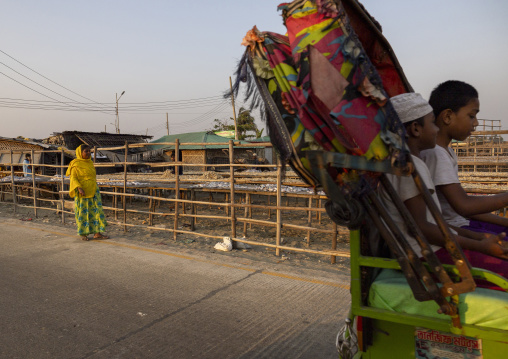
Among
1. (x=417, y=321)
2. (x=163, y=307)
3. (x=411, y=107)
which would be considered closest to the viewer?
(x=417, y=321)

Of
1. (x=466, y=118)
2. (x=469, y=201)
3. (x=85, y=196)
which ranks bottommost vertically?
(x=85, y=196)

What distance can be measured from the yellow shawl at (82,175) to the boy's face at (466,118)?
7.32m

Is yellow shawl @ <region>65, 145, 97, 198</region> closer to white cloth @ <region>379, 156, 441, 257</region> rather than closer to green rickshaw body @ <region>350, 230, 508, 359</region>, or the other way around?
green rickshaw body @ <region>350, 230, 508, 359</region>

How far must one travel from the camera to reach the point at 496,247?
1720 mm

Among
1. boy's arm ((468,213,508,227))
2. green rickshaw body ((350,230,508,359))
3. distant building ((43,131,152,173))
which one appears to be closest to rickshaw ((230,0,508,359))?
green rickshaw body ((350,230,508,359))

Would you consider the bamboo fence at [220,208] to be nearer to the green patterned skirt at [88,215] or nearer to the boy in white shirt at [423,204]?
the green patterned skirt at [88,215]

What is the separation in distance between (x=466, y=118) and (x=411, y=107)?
0.56 meters

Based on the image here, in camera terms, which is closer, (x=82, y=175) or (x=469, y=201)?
(x=469, y=201)

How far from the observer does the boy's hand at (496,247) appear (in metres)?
1.71

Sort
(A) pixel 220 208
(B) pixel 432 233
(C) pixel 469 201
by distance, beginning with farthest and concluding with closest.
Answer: (A) pixel 220 208, (C) pixel 469 201, (B) pixel 432 233

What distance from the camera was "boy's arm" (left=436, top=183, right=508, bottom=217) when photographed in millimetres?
1941

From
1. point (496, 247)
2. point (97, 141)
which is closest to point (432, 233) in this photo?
point (496, 247)

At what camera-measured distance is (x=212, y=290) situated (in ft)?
Result: 15.1

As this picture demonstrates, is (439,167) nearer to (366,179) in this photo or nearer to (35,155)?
(366,179)
